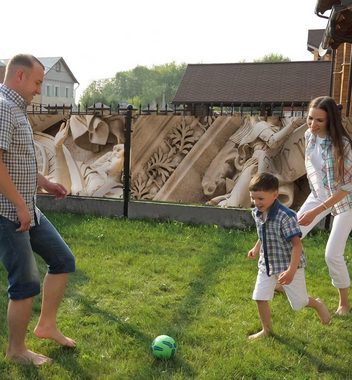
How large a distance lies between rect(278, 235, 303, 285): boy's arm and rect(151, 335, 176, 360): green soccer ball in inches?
36.9

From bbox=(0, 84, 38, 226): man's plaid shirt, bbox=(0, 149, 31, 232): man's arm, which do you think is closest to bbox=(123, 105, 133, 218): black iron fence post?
bbox=(0, 84, 38, 226): man's plaid shirt

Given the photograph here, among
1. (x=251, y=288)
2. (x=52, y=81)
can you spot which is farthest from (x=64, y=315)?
(x=52, y=81)

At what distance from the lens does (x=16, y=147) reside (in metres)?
3.18

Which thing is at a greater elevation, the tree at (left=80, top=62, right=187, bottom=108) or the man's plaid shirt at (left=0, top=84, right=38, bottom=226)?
the man's plaid shirt at (left=0, top=84, right=38, bottom=226)

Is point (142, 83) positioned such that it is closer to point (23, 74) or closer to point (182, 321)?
point (182, 321)

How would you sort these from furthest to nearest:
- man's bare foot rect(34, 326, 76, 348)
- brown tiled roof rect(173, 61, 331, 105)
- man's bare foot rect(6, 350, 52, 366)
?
brown tiled roof rect(173, 61, 331, 105) < man's bare foot rect(34, 326, 76, 348) < man's bare foot rect(6, 350, 52, 366)

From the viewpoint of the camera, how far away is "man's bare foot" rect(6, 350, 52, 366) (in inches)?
135

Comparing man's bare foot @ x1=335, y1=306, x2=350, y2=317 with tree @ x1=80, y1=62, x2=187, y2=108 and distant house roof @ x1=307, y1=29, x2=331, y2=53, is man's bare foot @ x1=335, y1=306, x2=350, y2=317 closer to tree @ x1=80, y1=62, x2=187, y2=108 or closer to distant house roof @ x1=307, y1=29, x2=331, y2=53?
distant house roof @ x1=307, y1=29, x2=331, y2=53

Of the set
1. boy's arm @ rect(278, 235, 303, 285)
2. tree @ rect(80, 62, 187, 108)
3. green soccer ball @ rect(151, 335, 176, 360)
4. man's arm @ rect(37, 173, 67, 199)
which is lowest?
tree @ rect(80, 62, 187, 108)

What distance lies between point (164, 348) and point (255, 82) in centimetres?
3135

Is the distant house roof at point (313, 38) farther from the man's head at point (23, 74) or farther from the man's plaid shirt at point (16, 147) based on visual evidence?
the man's plaid shirt at point (16, 147)

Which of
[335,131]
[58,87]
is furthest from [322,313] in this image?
[58,87]

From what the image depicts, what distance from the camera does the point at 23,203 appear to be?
10.1 ft

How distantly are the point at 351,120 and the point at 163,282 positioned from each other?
457 centimetres
